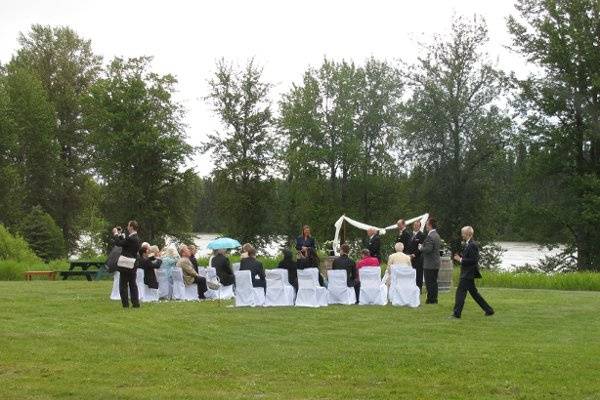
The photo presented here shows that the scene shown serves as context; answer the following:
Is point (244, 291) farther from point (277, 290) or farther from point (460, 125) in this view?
point (460, 125)

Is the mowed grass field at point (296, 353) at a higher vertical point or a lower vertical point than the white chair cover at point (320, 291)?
lower

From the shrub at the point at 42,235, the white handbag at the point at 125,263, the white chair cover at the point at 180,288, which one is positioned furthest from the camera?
the shrub at the point at 42,235

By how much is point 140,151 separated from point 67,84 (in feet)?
29.5

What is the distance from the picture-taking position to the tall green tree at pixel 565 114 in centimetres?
4159

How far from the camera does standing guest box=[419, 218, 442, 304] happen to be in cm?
1827

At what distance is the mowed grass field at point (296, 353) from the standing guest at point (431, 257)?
0.96 meters

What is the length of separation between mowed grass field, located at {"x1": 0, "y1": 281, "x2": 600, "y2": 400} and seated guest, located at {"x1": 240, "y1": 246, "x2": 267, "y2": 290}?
1.12 metres

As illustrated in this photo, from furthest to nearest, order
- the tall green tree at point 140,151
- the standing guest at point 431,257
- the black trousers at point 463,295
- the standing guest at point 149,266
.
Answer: the tall green tree at point 140,151, the standing guest at point 149,266, the standing guest at point 431,257, the black trousers at point 463,295

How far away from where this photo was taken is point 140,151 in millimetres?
53938

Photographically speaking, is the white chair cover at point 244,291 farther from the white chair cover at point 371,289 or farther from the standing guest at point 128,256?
the white chair cover at point 371,289

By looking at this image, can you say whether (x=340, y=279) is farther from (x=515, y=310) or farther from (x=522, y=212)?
(x=522, y=212)

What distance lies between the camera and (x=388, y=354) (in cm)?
1122

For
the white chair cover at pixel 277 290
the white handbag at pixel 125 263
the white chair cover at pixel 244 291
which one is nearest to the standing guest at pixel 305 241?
the white chair cover at pixel 277 290

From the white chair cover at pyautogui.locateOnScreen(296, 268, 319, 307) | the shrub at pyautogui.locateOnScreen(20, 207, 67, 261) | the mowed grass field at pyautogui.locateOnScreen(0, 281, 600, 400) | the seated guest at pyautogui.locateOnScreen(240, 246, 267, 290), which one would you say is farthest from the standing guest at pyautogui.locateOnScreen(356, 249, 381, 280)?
the shrub at pyautogui.locateOnScreen(20, 207, 67, 261)
